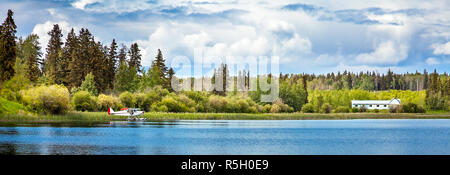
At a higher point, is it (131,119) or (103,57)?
(103,57)

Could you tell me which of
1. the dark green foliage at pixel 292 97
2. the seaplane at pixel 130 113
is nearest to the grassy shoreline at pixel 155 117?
the seaplane at pixel 130 113

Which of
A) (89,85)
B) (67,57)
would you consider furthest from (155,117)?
(67,57)

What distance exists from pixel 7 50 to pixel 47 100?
11384 mm

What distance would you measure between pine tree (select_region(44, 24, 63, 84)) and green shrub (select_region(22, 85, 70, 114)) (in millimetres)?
40743

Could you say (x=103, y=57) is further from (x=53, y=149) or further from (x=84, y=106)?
(x=53, y=149)

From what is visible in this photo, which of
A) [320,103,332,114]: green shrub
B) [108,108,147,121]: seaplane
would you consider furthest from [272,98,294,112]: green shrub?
[108,108,147,121]: seaplane

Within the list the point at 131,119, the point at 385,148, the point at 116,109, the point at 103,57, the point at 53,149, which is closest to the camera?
the point at 53,149

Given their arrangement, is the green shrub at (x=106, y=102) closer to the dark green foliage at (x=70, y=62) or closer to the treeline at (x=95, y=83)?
the treeline at (x=95, y=83)

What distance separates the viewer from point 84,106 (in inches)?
4048

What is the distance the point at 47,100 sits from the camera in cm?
8569

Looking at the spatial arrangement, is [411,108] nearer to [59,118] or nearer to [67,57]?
[67,57]
